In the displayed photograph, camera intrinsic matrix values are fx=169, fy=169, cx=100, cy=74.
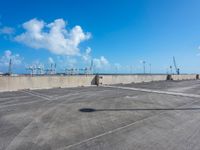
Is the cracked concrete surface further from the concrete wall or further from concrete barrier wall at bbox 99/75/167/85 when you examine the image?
concrete barrier wall at bbox 99/75/167/85

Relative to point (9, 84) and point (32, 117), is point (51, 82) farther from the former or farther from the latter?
point (32, 117)

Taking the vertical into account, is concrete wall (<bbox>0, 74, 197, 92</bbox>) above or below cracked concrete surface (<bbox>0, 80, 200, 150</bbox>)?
above

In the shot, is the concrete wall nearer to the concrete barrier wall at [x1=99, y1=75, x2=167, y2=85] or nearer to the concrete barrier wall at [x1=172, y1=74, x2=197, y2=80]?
the concrete barrier wall at [x1=99, y1=75, x2=167, y2=85]

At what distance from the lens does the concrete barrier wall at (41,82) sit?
59.5ft

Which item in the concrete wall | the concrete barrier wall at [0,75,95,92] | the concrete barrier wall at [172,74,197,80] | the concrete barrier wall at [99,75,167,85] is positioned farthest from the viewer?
the concrete barrier wall at [172,74,197,80]

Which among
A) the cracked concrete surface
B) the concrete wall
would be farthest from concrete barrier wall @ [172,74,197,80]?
the cracked concrete surface

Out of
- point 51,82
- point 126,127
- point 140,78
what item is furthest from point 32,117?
point 140,78

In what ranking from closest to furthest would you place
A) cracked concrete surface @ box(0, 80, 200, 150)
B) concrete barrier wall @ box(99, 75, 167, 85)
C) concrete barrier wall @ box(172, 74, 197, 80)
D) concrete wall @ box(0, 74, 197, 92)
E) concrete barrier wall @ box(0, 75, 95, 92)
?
cracked concrete surface @ box(0, 80, 200, 150), concrete barrier wall @ box(0, 75, 95, 92), concrete wall @ box(0, 74, 197, 92), concrete barrier wall @ box(99, 75, 167, 85), concrete barrier wall @ box(172, 74, 197, 80)

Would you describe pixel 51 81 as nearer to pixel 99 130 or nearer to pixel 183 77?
pixel 99 130

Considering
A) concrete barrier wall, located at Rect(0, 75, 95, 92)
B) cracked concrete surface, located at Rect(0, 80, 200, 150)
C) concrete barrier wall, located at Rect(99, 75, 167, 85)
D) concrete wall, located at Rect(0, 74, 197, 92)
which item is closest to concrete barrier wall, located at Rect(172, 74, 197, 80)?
concrete barrier wall, located at Rect(99, 75, 167, 85)

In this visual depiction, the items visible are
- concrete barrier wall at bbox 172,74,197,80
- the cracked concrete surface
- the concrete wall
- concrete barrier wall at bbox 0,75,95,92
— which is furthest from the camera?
concrete barrier wall at bbox 172,74,197,80

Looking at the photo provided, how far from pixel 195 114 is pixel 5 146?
892 cm

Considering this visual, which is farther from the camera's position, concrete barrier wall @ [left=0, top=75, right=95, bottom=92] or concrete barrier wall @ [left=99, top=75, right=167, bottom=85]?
concrete barrier wall @ [left=99, top=75, right=167, bottom=85]

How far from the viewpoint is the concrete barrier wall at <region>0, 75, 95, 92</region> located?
59.5 ft
